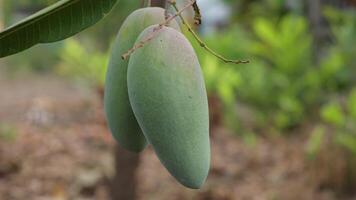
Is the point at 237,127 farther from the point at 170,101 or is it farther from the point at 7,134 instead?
the point at 170,101

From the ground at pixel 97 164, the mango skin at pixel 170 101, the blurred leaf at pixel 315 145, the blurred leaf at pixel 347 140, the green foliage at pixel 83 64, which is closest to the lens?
the mango skin at pixel 170 101

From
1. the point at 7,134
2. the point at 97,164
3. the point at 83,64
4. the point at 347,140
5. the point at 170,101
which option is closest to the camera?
the point at 170,101

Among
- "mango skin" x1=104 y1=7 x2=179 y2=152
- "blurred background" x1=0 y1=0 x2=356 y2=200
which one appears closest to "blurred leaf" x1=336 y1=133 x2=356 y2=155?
"blurred background" x1=0 y1=0 x2=356 y2=200

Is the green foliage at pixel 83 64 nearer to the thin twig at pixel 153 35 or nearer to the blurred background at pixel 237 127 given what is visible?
the blurred background at pixel 237 127

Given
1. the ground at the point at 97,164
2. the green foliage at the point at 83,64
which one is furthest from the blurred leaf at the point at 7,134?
the green foliage at the point at 83,64

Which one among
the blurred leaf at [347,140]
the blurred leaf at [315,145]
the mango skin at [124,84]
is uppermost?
the mango skin at [124,84]

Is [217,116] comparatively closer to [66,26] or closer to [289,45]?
[289,45]

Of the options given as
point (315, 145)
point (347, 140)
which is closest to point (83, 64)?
point (315, 145)

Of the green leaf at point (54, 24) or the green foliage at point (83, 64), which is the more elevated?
the green leaf at point (54, 24)
